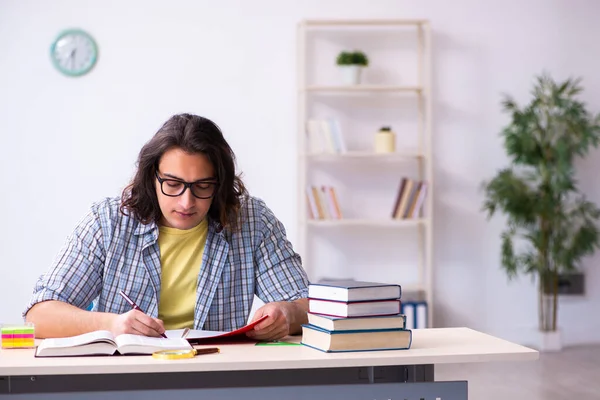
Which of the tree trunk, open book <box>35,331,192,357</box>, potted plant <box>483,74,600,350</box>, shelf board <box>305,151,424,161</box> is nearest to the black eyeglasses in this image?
open book <box>35,331,192,357</box>

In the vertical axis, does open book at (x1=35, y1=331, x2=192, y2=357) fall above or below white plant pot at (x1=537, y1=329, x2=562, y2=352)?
above

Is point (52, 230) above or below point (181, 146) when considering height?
below

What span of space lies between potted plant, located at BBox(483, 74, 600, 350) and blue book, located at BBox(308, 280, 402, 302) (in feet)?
11.6

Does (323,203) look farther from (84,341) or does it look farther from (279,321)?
(84,341)

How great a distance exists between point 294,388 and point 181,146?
0.78 meters

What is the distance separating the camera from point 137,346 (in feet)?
6.27

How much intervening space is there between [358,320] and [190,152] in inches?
27.5

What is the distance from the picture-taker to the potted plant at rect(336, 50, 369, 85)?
17.7ft

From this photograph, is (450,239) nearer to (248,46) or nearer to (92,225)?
(248,46)

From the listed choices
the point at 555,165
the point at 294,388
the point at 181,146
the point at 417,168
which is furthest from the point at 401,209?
the point at 294,388

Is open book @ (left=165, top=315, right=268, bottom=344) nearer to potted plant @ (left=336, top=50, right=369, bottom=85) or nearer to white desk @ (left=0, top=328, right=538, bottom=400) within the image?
white desk @ (left=0, top=328, right=538, bottom=400)

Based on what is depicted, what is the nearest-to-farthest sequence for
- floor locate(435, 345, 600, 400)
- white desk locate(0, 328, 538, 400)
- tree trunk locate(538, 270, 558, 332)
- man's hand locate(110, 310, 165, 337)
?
white desk locate(0, 328, 538, 400), man's hand locate(110, 310, 165, 337), floor locate(435, 345, 600, 400), tree trunk locate(538, 270, 558, 332)

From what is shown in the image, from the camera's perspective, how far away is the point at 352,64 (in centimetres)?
538

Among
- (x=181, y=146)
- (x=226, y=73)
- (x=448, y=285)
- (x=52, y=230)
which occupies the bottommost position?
(x=448, y=285)
